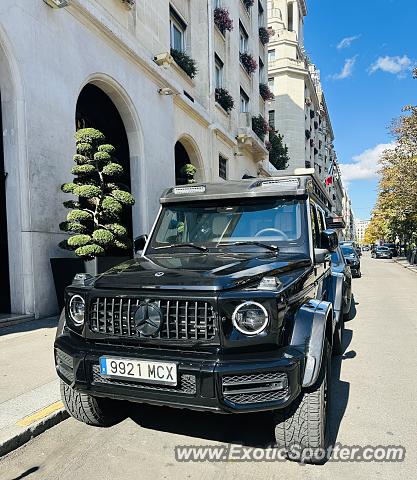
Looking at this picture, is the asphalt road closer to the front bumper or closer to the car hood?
the front bumper

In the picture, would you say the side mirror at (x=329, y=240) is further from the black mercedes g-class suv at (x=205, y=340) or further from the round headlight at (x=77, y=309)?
the round headlight at (x=77, y=309)

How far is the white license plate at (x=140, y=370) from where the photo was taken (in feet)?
8.25

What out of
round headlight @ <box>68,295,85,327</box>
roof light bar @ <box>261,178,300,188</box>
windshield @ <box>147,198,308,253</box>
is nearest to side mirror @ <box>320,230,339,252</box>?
windshield @ <box>147,198,308,253</box>

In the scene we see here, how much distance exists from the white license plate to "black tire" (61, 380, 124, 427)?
723 mm

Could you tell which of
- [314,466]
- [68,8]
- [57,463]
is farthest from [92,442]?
[68,8]

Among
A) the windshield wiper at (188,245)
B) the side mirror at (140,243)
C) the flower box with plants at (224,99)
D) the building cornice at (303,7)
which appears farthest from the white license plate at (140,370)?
the building cornice at (303,7)

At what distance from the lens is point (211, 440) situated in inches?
122

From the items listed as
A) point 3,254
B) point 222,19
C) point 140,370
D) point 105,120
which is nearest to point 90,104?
point 105,120

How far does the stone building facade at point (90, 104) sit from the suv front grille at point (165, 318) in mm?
4878

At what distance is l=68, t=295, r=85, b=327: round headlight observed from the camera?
9.68ft

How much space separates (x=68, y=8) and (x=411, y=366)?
922 centimetres

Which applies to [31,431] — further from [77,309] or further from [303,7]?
[303,7]

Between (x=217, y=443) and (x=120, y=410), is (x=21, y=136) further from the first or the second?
(x=217, y=443)

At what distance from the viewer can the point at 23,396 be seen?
3.75 meters
